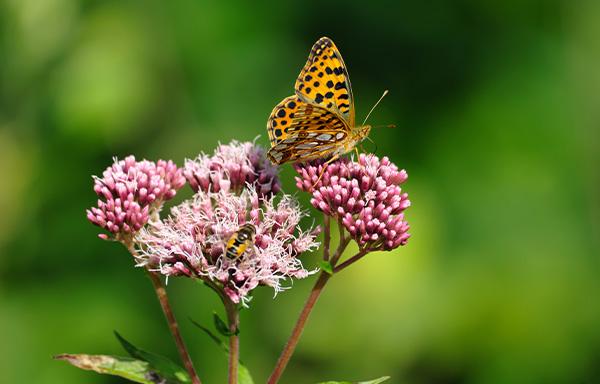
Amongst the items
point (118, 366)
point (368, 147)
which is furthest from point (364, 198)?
point (368, 147)

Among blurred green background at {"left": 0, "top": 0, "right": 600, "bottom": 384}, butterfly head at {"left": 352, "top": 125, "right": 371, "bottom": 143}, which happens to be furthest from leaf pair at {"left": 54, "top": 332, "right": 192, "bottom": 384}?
blurred green background at {"left": 0, "top": 0, "right": 600, "bottom": 384}

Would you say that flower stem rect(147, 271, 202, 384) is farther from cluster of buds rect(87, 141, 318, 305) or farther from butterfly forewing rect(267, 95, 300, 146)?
butterfly forewing rect(267, 95, 300, 146)

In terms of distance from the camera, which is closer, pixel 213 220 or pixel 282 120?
pixel 213 220

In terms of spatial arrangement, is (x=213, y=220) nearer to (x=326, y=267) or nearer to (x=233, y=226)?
(x=233, y=226)

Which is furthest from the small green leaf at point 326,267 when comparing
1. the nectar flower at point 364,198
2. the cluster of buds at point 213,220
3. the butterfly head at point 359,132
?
the butterfly head at point 359,132

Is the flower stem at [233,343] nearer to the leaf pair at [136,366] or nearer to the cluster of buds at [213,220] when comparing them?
the cluster of buds at [213,220]
